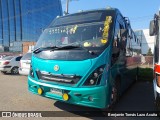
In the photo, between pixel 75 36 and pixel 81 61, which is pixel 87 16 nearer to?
pixel 75 36

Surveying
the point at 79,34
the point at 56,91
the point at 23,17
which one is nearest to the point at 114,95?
the point at 56,91

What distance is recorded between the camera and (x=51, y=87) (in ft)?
18.1

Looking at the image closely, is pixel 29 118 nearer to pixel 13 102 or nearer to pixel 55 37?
pixel 13 102

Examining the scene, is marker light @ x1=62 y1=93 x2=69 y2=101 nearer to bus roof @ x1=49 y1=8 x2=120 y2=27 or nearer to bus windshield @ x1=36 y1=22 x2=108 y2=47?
bus windshield @ x1=36 y1=22 x2=108 y2=47

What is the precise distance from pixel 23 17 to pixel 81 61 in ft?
264

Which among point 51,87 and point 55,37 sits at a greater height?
point 55,37

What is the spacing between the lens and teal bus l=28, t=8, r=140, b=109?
509cm

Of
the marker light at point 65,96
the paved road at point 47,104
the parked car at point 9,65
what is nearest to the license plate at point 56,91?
the marker light at point 65,96

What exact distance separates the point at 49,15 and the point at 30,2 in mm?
A: 11175

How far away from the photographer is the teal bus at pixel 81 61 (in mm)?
5090

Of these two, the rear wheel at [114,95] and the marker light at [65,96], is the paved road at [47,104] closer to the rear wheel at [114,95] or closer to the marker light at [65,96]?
the rear wheel at [114,95]

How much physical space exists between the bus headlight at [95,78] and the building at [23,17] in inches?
2749

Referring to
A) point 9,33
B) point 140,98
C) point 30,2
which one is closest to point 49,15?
point 30,2

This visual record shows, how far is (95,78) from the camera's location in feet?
16.6
